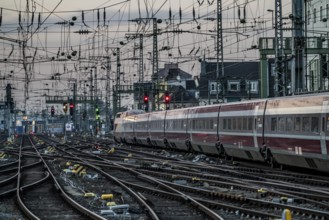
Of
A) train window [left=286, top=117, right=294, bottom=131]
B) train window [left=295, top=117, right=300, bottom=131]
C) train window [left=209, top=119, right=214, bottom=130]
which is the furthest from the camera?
train window [left=209, top=119, right=214, bottom=130]

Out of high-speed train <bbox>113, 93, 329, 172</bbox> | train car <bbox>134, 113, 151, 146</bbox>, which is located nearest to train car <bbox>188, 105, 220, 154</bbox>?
high-speed train <bbox>113, 93, 329, 172</bbox>

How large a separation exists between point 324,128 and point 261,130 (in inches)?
266

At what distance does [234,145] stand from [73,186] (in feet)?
37.6

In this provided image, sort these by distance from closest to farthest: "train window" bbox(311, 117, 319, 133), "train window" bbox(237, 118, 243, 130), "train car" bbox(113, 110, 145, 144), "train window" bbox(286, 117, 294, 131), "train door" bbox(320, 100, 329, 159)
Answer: "train door" bbox(320, 100, 329, 159), "train window" bbox(311, 117, 319, 133), "train window" bbox(286, 117, 294, 131), "train window" bbox(237, 118, 243, 130), "train car" bbox(113, 110, 145, 144)

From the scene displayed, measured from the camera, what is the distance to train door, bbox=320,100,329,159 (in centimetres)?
2253

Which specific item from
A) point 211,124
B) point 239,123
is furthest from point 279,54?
point 211,124

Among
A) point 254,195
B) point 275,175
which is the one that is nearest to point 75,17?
point 275,175

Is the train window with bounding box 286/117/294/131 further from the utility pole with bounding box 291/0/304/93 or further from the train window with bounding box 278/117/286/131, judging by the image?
the utility pole with bounding box 291/0/304/93

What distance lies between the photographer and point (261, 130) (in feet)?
96.7

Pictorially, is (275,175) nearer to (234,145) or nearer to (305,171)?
(305,171)

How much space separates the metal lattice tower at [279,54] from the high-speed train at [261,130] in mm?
2429

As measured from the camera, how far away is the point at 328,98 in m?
22.5

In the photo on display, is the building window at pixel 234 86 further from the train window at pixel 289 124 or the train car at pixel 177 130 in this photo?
the train window at pixel 289 124

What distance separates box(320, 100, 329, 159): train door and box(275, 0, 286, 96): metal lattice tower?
10.9 meters
